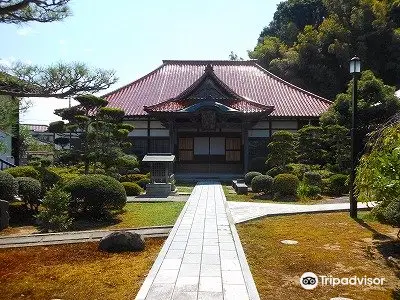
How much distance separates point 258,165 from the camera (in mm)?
22484

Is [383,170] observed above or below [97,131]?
below

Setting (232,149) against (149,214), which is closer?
(149,214)

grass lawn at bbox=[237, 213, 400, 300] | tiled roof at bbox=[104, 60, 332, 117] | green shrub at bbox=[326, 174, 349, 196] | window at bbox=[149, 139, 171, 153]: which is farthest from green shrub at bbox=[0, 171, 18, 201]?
window at bbox=[149, 139, 171, 153]

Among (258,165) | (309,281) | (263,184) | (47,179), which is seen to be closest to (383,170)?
(309,281)

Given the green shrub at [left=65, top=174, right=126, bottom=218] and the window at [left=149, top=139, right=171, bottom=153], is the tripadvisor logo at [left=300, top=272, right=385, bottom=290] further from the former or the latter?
the window at [left=149, top=139, right=171, bottom=153]

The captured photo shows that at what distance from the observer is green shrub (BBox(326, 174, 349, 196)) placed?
16422mm

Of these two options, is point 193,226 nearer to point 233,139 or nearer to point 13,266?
point 13,266

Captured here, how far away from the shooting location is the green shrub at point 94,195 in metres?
10.8

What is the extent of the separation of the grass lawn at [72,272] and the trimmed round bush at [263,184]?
929cm

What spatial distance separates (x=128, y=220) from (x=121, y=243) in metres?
3.62

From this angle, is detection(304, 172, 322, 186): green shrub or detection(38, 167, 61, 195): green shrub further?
detection(304, 172, 322, 186): green shrub

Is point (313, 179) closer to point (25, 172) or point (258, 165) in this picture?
point (258, 165)

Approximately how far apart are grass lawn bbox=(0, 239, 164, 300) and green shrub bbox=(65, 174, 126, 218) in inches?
125

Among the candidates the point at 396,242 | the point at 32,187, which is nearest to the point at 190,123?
the point at 32,187
